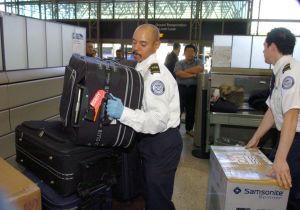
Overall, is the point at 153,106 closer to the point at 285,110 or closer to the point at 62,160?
the point at 62,160

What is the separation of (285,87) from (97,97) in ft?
2.97

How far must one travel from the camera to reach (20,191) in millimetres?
1011

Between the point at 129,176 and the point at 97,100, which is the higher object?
the point at 97,100

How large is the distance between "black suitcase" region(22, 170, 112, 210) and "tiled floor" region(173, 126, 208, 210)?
90 cm

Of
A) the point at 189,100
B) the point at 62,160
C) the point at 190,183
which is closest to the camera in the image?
the point at 62,160

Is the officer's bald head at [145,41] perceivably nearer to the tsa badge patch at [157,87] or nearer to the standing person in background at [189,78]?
the tsa badge patch at [157,87]

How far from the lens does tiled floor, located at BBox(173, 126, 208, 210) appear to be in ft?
7.07

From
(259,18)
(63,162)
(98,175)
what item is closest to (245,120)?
(98,175)

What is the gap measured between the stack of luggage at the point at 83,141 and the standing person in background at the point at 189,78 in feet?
8.58

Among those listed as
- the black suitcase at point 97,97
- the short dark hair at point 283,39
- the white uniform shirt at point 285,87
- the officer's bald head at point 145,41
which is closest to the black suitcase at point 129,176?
the black suitcase at point 97,97

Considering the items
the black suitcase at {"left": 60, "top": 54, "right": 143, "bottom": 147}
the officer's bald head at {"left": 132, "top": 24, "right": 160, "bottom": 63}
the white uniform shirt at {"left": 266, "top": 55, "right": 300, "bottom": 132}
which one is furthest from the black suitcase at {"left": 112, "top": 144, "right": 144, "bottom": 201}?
the white uniform shirt at {"left": 266, "top": 55, "right": 300, "bottom": 132}

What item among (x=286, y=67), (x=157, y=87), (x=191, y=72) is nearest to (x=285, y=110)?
(x=286, y=67)

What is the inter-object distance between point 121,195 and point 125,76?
775 mm

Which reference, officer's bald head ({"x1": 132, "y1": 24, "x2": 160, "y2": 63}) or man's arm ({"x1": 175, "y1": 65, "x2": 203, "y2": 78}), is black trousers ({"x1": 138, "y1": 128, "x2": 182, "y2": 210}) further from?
man's arm ({"x1": 175, "y1": 65, "x2": 203, "y2": 78})
